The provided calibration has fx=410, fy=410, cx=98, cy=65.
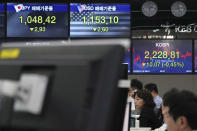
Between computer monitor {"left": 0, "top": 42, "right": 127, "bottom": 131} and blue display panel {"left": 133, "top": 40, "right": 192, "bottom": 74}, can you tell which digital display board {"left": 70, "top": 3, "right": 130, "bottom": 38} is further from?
computer monitor {"left": 0, "top": 42, "right": 127, "bottom": 131}

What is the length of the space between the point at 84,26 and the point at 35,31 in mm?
704

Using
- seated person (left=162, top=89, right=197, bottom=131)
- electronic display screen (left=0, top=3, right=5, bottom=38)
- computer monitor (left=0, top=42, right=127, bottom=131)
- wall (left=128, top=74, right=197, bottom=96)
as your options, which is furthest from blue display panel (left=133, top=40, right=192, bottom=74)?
computer monitor (left=0, top=42, right=127, bottom=131)

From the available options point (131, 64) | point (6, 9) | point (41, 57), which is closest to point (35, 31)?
point (6, 9)

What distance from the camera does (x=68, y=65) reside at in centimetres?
72

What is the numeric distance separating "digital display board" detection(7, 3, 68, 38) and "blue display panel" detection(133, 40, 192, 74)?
6.22 ft

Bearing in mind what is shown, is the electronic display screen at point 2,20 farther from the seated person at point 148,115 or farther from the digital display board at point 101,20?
the seated person at point 148,115

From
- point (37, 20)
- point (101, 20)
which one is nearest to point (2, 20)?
point (37, 20)

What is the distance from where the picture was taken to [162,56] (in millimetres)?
7273

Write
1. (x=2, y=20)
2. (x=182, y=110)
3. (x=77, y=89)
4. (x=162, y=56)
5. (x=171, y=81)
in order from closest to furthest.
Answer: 1. (x=77, y=89)
2. (x=182, y=110)
3. (x=2, y=20)
4. (x=162, y=56)
5. (x=171, y=81)

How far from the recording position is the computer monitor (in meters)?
0.68

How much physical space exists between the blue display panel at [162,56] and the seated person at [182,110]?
5.42 metres

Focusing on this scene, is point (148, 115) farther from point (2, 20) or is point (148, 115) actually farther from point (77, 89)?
point (77, 89)

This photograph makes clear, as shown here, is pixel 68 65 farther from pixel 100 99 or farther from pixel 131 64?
pixel 131 64

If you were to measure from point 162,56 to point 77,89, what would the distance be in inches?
263
